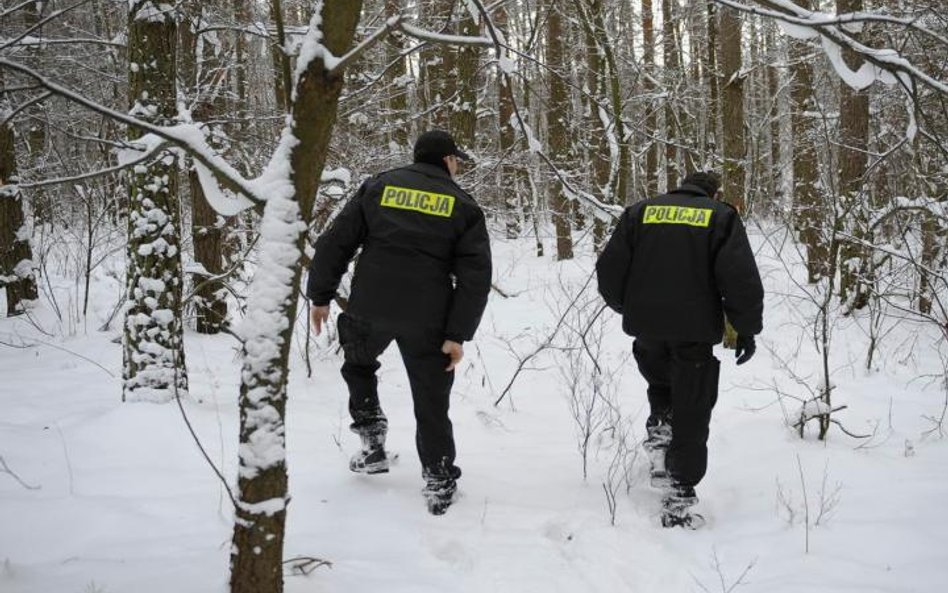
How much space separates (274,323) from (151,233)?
2655 millimetres

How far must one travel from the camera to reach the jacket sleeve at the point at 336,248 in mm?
3020

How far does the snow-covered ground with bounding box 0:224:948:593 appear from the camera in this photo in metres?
2.49

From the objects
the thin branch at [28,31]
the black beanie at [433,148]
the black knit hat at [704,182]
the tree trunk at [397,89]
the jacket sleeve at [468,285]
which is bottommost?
the jacket sleeve at [468,285]

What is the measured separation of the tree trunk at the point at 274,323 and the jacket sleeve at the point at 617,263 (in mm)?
1850

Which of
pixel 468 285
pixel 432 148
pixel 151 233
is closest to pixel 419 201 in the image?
pixel 432 148

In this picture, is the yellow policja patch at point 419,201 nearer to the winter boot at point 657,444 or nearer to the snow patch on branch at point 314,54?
the snow patch on branch at point 314,54

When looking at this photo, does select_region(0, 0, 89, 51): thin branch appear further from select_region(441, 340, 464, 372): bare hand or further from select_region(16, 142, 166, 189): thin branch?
select_region(441, 340, 464, 372): bare hand

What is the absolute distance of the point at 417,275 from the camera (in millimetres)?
2947

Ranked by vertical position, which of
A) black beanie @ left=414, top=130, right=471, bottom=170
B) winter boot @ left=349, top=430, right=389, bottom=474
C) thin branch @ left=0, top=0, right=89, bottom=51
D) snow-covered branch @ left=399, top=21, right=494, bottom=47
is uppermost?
thin branch @ left=0, top=0, right=89, bottom=51

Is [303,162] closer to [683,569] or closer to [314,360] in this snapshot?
[683,569]

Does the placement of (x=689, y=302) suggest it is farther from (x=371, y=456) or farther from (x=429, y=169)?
(x=371, y=456)

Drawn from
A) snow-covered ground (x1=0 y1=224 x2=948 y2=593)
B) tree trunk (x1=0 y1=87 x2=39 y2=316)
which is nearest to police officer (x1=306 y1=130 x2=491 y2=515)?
snow-covered ground (x1=0 y1=224 x2=948 y2=593)

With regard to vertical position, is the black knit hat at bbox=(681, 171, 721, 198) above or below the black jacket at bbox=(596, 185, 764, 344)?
above

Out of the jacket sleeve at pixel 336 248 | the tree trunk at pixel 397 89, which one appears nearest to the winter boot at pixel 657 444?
the jacket sleeve at pixel 336 248
